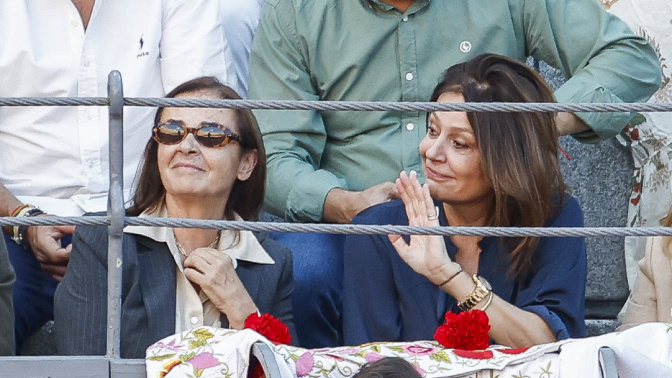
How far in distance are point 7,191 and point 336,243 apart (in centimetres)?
87

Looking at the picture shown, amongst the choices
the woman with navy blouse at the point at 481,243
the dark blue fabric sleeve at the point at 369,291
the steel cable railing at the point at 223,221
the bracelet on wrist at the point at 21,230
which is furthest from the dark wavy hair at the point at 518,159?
the bracelet on wrist at the point at 21,230

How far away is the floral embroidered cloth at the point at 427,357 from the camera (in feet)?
7.72

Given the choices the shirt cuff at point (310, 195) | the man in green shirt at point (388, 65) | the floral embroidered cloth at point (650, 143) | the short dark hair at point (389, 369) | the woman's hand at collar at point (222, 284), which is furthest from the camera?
the floral embroidered cloth at point (650, 143)

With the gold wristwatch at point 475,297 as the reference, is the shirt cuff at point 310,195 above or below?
above

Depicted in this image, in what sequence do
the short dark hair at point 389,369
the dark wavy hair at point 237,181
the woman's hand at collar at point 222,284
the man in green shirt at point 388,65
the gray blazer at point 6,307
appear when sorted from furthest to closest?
the man in green shirt at point 388,65 < the dark wavy hair at point 237,181 < the woman's hand at collar at point 222,284 < the gray blazer at point 6,307 < the short dark hair at point 389,369

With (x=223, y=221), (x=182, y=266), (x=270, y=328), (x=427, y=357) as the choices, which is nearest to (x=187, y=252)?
(x=182, y=266)

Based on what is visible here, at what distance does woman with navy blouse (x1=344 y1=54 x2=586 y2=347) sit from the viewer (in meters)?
2.95

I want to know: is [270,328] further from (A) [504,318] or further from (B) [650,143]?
(B) [650,143]

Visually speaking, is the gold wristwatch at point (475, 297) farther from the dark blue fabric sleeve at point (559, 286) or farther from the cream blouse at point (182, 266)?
the cream blouse at point (182, 266)

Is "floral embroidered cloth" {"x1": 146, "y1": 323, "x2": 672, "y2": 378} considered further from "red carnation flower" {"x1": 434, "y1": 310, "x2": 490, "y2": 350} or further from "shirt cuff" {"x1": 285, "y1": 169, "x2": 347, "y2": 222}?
"shirt cuff" {"x1": 285, "y1": 169, "x2": 347, "y2": 222}

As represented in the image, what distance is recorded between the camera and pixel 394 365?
2365 millimetres

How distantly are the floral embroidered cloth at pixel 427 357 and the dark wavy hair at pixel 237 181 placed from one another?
2.55 ft

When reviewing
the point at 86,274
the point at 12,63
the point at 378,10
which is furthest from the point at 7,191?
the point at 378,10

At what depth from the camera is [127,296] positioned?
2.95 metres
